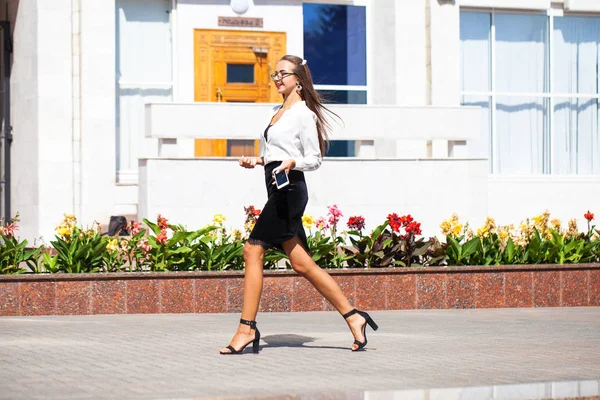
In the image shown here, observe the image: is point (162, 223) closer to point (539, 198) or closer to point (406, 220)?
point (406, 220)

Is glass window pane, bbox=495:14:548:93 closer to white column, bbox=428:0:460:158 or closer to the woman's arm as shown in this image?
white column, bbox=428:0:460:158

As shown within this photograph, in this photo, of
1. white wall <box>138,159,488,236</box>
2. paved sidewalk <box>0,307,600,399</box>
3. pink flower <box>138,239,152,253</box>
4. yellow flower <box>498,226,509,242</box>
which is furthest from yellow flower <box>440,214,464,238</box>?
white wall <box>138,159,488,236</box>

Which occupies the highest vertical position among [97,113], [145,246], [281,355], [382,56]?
[382,56]

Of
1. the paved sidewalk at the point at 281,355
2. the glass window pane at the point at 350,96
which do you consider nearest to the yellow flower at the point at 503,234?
the paved sidewalk at the point at 281,355

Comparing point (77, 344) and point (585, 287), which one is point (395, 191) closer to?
point (585, 287)

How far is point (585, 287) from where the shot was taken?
12.6 m

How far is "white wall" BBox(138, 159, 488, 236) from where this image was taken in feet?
51.8

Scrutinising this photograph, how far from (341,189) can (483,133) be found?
554 centimetres

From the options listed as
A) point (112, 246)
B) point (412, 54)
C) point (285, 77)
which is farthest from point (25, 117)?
point (285, 77)

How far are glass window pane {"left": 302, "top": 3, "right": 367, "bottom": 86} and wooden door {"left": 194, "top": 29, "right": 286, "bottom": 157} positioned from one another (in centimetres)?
88

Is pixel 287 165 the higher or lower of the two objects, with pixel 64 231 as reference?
higher

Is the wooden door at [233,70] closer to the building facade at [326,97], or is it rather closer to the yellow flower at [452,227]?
the building facade at [326,97]

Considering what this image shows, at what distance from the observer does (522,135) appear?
70.8 feet

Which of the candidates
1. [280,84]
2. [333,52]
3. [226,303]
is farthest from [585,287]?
[333,52]
